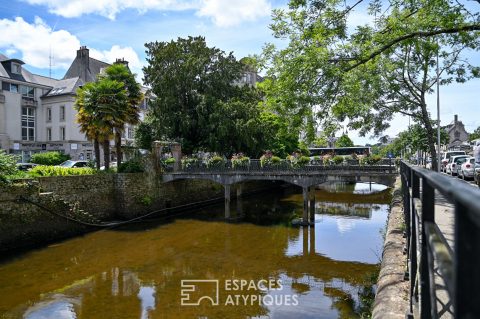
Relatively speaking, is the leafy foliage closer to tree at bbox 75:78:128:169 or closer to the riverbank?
tree at bbox 75:78:128:169

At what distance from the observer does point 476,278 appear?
3.36ft

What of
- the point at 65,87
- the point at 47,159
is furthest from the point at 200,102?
the point at 65,87

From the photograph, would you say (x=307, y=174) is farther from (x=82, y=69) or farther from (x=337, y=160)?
(x=82, y=69)

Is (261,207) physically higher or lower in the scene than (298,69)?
lower

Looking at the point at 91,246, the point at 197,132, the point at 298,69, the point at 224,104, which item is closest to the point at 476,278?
the point at 298,69

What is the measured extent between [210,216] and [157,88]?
1124cm

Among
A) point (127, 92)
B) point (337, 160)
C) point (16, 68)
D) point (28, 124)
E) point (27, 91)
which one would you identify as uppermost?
point (16, 68)

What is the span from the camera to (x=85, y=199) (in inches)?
885

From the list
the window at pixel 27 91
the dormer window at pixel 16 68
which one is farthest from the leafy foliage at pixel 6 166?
the dormer window at pixel 16 68

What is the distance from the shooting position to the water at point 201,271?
10953 millimetres

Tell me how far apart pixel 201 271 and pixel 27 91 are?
122ft

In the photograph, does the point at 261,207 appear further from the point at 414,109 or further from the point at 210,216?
the point at 414,109

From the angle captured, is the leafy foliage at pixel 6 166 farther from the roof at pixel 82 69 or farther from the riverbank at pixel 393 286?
the roof at pixel 82 69

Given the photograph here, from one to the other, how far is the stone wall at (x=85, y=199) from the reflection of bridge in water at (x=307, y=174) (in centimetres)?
381
